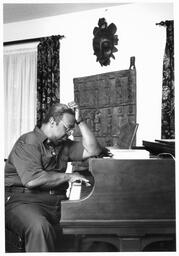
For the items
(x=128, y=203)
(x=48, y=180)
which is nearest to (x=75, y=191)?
(x=48, y=180)

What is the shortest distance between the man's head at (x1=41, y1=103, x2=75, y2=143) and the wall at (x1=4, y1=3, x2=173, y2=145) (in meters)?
1.93

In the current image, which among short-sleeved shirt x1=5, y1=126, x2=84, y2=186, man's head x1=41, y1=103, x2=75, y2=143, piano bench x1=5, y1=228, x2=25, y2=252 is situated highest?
man's head x1=41, y1=103, x2=75, y2=143

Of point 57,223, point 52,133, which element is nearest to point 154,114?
point 52,133

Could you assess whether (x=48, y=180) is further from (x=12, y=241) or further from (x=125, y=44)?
(x=125, y=44)

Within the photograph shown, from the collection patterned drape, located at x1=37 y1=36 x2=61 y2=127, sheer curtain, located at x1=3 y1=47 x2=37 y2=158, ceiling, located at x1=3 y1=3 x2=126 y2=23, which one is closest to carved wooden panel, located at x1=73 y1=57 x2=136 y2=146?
patterned drape, located at x1=37 y1=36 x2=61 y2=127

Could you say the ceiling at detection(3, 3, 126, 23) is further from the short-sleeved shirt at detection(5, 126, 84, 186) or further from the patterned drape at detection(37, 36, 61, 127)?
the short-sleeved shirt at detection(5, 126, 84, 186)

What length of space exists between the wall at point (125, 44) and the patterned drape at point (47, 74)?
0.10 meters

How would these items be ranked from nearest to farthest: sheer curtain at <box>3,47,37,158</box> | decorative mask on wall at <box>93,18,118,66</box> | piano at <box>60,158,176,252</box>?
piano at <box>60,158,176,252</box> → decorative mask on wall at <box>93,18,118,66</box> → sheer curtain at <box>3,47,37,158</box>

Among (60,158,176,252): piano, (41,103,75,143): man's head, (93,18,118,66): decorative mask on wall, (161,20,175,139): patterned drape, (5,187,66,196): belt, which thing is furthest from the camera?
(93,18,118,66): decorative mask on wall

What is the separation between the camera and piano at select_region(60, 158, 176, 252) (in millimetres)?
1748

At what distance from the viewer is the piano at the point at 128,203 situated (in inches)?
68.8

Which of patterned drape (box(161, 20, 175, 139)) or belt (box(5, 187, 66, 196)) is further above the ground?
patterned drape (box(161, 20, 175, 139))

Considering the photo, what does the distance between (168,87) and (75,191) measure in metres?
2.31

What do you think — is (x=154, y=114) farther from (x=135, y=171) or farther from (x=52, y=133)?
(x=135, y=171)
